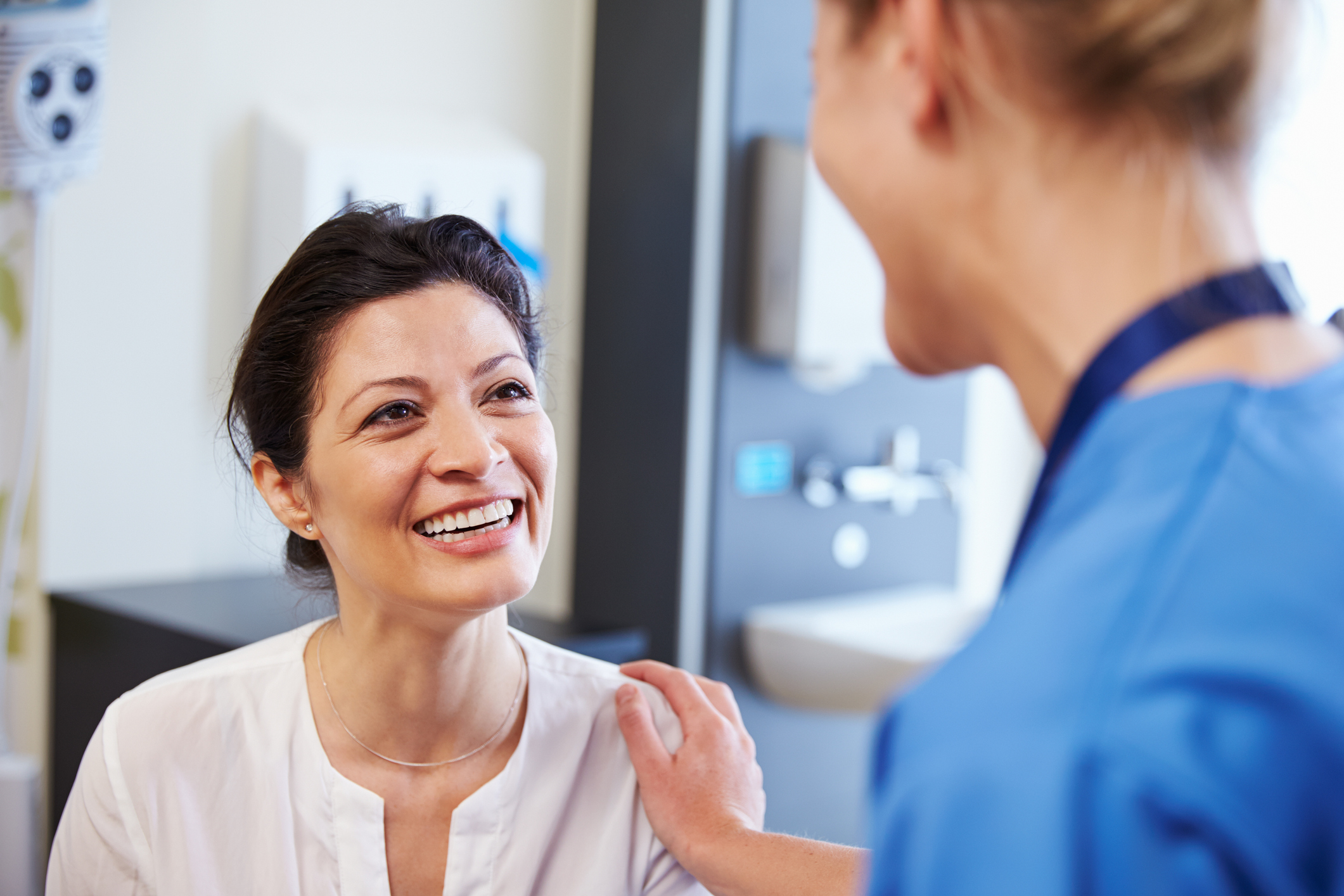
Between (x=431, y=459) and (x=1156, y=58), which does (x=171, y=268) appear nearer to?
(x=431, y=459)

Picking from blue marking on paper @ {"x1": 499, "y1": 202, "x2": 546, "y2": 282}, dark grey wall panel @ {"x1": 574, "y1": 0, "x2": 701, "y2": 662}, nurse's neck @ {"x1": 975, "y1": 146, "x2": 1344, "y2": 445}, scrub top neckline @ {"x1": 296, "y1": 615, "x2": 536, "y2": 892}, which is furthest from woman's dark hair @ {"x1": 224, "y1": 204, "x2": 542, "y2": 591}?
dark grey wall panel @ {"x1": 574, "y1": 0, "x2": 701, "y2": 662}

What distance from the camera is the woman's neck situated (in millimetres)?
1307

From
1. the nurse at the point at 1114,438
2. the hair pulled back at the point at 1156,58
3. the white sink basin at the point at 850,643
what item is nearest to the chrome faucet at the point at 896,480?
the white sink basin at the point at 850,643

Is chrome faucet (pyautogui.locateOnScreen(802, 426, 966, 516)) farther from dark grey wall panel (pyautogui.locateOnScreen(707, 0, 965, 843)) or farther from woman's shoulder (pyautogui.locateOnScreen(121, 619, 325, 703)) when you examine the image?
woman's shoulder (pyautogui.locateOnScreen(121, 619, 325, 703))

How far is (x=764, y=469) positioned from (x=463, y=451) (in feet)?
5.19

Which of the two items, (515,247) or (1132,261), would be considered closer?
(1132,261)

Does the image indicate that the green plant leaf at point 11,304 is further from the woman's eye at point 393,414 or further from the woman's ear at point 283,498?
the woman's eye at point 393,414

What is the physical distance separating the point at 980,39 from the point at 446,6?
2.15 m

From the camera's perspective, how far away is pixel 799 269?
2635 mm

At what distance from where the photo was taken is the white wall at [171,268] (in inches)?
82.6

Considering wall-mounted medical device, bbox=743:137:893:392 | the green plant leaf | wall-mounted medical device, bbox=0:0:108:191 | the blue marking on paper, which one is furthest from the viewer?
wall-mounted medical device, bbox=743:137:893:392

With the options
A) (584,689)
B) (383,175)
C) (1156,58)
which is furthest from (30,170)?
(1156,58)

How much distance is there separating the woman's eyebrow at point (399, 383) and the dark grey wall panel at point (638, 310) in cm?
142

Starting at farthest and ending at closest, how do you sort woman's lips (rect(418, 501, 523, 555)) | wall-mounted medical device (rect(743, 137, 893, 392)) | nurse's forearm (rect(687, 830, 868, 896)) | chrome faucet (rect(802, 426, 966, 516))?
chrome faucet (rect(802, 426, 966, 516)) → wall-mounted medical device (rect(743, 137, 893, 392)) → woman's lips (rect(418, 501, 523, 555)) → nurse's forearm (rect(687, 830, 868, 896))
